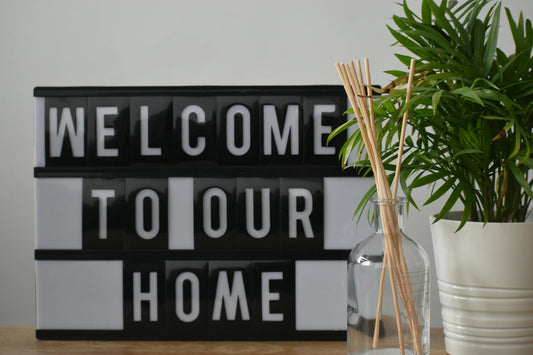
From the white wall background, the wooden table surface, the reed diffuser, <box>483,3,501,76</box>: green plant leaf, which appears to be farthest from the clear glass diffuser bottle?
the white wall background

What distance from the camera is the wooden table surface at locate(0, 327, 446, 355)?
89 cm

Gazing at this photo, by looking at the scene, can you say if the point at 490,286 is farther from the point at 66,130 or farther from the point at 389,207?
the point at 66,130

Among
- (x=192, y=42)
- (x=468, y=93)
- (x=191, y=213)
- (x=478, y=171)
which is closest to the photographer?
(x=468, y=93)

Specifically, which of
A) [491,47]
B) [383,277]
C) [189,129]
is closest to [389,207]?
[383,277]

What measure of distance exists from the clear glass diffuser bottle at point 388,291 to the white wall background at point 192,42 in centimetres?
66

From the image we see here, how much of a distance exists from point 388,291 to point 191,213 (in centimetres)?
35

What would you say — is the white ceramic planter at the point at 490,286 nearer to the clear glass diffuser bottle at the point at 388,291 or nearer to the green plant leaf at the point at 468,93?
the clear glass diffuser bottle at the point at 388,291

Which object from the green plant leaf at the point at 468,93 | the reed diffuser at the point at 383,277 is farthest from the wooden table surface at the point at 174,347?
the green plant leaf at the point at 468,93

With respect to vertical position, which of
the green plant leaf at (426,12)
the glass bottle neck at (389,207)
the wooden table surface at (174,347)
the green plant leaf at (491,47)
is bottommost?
the wooden table surface at (174,347)

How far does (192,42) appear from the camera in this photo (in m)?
1.43

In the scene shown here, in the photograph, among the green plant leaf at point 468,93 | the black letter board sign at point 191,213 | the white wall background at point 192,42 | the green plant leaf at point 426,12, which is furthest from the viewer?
the white wall background at point 192,42

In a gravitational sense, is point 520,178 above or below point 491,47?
below

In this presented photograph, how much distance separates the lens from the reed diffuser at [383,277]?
2.44 feet

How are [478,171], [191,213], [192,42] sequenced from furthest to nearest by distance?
[192,42]
[191,213]
[478,171]
